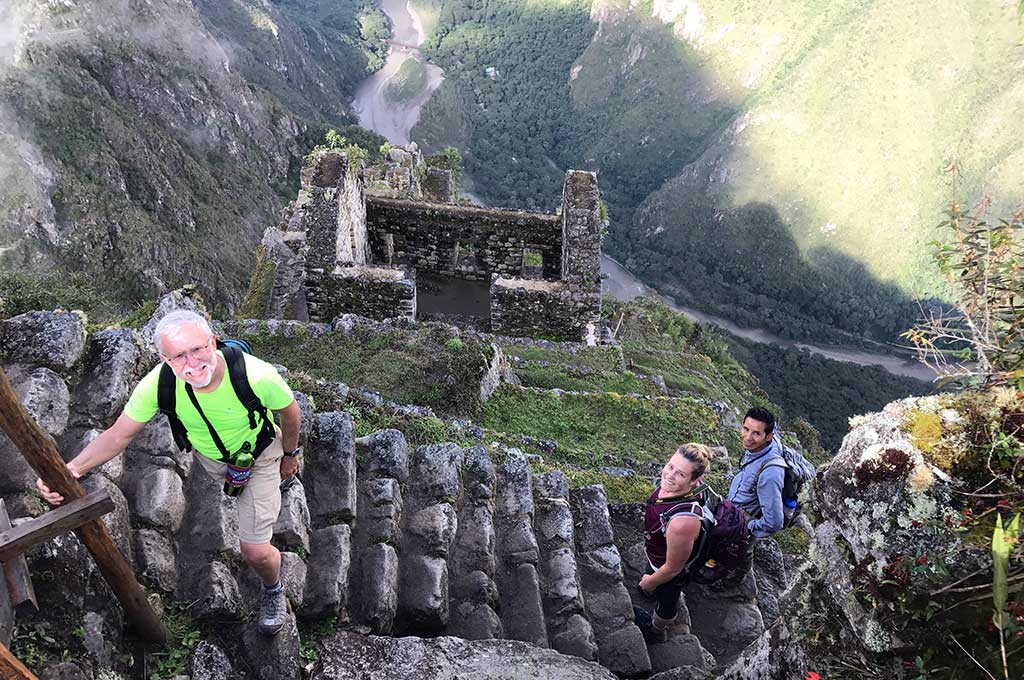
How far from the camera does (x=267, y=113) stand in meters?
56.7

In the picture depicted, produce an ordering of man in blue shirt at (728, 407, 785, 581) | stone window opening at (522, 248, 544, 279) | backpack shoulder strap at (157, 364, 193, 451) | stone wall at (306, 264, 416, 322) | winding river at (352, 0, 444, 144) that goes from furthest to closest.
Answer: winding river at (352, 0, 444, 144) → stone window opening at (522, 248, 544, 279) → stone wall at (306, 264, 416, 322) → man in blue shirt at (728, 407, 785, 581) → backpack shoulder strap at (157, 364, 193, 451)

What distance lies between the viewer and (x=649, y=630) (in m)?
4.46

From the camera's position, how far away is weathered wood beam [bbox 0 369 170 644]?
7.19 feet

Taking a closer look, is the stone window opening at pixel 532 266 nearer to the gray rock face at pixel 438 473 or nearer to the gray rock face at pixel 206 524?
the gray rock face at pixel 438 473

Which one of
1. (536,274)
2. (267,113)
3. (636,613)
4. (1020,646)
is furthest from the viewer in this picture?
(267,113)

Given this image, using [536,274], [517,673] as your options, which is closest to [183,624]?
[517,673]

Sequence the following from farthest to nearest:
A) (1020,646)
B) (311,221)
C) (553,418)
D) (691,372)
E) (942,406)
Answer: (691,372), (311,221), (553,418), (942,406), (1020,646)

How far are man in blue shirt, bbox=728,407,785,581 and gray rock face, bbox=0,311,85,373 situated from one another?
14.3 ft

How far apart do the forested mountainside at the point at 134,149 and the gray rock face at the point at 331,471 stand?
77.4ft

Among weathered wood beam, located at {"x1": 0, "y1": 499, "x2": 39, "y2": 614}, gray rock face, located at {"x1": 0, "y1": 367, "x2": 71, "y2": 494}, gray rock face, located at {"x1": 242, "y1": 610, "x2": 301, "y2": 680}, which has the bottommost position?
gray rock face, located at {"x1": 242, "y1": 610, "x2": 301, "y2": 680}

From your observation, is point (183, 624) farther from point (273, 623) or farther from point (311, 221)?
point (311, 221)

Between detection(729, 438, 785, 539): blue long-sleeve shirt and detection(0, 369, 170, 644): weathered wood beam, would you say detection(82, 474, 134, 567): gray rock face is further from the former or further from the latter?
detection(729, 438, 785, 539): blue long-sleeve shirt

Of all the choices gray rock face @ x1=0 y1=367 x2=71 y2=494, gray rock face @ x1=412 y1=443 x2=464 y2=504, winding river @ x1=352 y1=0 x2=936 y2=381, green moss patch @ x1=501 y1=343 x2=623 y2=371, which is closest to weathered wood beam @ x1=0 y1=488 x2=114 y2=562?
gray rock face @ x1=0 y1=367 x2=71 y2=494

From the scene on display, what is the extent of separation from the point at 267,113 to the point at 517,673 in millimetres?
61893
